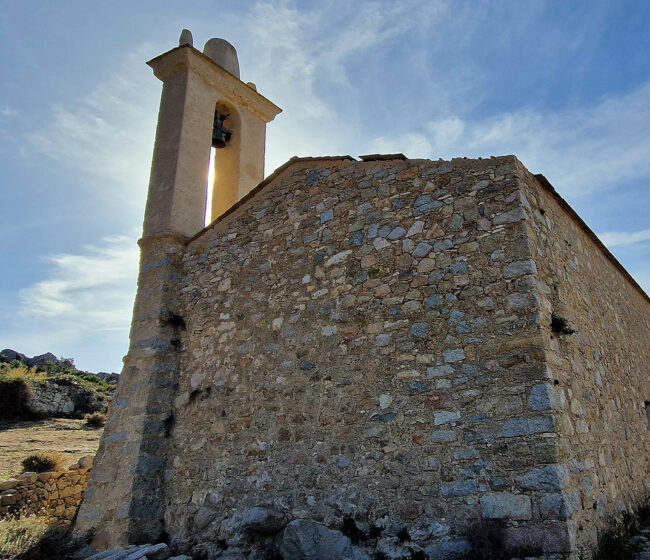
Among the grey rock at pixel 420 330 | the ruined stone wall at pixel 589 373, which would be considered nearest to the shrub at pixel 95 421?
the grey rock at pixel 420 330

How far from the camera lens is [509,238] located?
4.66m

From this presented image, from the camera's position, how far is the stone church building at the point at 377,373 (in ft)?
13.9

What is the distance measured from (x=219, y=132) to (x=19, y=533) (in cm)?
671

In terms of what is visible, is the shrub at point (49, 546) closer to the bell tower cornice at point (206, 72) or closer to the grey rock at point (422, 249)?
the grey rock at point (422, 249)

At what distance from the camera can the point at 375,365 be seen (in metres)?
5.04

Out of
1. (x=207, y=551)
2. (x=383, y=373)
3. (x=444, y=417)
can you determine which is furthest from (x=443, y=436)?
(x=207, y=551)

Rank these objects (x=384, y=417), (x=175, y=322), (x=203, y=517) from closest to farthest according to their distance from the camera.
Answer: (x=384, y=417), (x=203, y=517), (x=175, y=322)

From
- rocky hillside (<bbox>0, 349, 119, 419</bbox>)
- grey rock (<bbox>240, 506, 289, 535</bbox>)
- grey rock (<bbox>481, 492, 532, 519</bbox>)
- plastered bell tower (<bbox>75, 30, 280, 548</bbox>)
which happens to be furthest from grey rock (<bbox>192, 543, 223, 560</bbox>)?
rocky hillside (<bbox>0, 349, 119, 419</bbox>)

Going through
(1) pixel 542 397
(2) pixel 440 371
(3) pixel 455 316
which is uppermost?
(3) pixel 455 316

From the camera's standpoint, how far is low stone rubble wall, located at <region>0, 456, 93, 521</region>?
7.60m

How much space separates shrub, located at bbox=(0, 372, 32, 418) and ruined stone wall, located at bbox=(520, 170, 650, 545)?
51.5 ft

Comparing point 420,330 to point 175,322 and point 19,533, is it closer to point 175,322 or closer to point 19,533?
point 175,322

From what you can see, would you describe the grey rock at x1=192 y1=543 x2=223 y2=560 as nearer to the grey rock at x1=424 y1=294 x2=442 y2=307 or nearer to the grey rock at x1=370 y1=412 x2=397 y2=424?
the grey rock at x1=370 y1=412 x2=397 y2=424

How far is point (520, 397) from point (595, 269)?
11.2 ft
